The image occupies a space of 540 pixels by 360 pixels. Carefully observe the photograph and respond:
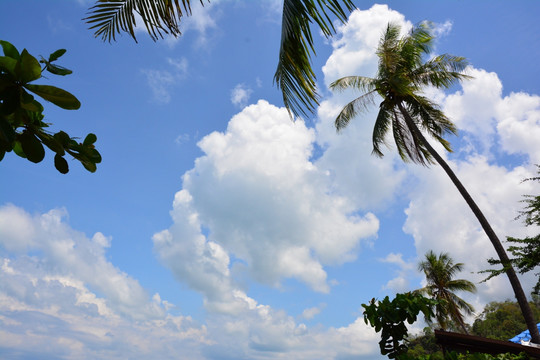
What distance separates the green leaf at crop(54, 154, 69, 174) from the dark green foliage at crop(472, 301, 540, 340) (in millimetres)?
37975

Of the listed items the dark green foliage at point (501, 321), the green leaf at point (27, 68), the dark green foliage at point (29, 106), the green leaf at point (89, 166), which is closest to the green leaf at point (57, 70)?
the dark green foliage at point (29, 106)

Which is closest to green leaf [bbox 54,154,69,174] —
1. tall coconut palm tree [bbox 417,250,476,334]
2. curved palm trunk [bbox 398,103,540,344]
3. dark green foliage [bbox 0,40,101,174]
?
dark green foliage [bbox 0,40,101,174]

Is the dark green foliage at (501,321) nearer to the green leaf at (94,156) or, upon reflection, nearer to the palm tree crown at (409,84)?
the palm tree crown at (409,84)

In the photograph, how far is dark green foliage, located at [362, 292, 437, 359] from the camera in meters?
3.91

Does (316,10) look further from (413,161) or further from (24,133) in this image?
(413,161)

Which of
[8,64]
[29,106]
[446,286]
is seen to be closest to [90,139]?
[29,106]

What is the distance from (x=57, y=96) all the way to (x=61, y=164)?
0.33m

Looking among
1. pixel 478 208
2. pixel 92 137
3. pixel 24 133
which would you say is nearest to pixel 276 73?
pixel 92 137

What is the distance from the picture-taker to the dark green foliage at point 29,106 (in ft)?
3.50

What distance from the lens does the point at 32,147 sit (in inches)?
49.4

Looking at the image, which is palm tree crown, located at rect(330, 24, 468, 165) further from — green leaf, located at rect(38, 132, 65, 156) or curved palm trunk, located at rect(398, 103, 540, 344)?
green leaf, located at rect(38, 132, 65, 156)

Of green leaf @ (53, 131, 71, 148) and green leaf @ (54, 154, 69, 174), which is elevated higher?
green leaf @ (53, 131, 71, 148)

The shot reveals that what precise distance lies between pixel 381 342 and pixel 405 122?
11150 millimetres

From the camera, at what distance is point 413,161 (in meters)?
13.8
